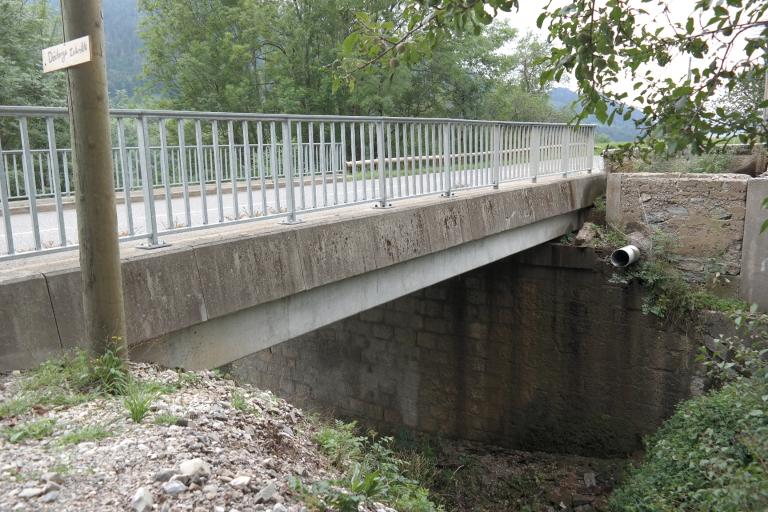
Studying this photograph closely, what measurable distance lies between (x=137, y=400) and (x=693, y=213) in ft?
27.6

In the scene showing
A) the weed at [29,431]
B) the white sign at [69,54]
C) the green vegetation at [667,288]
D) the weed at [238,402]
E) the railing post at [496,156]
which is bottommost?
the green vegetation at [667,288]

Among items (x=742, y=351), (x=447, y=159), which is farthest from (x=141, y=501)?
(x=447, y=159)

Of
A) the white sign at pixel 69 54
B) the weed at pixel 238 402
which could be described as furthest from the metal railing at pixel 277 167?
the weed at pixel 238 402

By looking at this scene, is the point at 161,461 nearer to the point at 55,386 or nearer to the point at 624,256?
the point at 55,386

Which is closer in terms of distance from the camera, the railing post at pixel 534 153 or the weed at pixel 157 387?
the weed at pixel 157 387

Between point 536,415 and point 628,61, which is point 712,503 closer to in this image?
point 628,61

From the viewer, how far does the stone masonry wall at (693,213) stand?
29.0 feet

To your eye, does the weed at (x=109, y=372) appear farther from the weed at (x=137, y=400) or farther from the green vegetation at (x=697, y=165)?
the green vegetation at (x=697, y=165)

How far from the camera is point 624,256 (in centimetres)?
919

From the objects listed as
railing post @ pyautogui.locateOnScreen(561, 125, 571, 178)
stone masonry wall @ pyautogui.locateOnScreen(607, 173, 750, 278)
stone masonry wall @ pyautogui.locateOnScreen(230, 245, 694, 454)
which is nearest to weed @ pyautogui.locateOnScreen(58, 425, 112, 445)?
stone masonry wall @ pyautogui.locateOnScreen(230, 245, 694, 454)

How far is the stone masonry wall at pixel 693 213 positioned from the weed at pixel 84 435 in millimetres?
8486

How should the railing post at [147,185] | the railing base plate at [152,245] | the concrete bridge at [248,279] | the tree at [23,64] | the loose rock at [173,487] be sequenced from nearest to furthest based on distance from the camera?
the loose rock at [173,487] < the concrete bridge at [248,279] < the railing post at [147,185] < the railing base plate at [152,245] < the tree at [23,64]

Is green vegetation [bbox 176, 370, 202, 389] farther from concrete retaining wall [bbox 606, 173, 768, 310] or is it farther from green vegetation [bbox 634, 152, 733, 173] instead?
green vegetation [bbox 634, 152, 733, 173]

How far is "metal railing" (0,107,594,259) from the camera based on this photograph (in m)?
4.18
